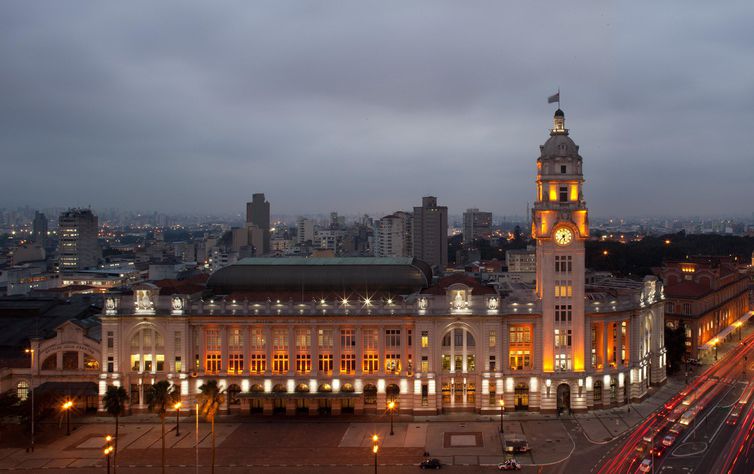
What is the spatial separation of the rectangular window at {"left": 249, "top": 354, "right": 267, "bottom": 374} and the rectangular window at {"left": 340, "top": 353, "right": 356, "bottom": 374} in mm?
11879

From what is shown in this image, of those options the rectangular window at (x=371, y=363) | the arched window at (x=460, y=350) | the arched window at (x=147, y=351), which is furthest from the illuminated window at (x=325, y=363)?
the arched window at (x=147, y=351)

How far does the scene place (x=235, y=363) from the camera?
359ft

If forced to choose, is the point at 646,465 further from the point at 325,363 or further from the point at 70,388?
the point at 70,388

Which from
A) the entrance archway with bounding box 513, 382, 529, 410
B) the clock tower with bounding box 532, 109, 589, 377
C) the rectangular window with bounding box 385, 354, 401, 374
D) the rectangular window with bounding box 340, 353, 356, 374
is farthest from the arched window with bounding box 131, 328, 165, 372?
the clock tower with bounding box 532, 109, 589, 377

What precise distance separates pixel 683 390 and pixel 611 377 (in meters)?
18.1

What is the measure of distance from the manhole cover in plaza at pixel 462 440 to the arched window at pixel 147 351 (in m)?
45.0

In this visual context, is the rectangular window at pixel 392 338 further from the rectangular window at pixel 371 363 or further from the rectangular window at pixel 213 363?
the rectangular window at pixel 213 363

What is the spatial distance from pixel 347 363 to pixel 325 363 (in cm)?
339

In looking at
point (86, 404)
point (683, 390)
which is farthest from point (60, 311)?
point (683, 390)

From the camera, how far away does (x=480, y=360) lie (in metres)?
107

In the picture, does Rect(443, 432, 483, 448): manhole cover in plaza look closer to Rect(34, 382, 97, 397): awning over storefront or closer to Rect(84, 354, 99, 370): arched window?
Rect(34, 382, 97, 397): awning over storefront

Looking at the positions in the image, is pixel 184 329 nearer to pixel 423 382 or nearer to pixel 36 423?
pixel 36 423

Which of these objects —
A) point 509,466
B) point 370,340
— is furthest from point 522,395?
point 509,466

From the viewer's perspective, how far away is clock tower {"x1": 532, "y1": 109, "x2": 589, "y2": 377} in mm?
107000
